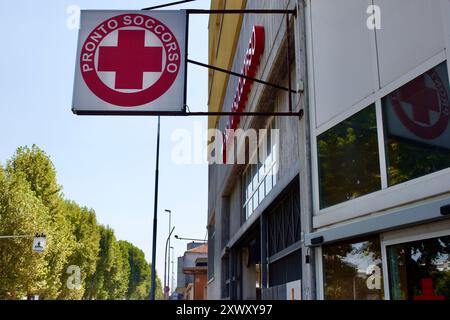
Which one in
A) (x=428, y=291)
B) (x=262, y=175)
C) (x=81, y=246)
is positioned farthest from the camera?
(x=81, y=246)

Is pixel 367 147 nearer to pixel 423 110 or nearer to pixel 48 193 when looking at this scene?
pixel 423 110

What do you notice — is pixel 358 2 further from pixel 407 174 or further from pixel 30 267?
pixel 30 267

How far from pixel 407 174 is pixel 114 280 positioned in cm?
6265

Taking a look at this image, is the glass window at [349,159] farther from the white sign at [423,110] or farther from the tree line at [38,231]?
the tree line at [38,231]

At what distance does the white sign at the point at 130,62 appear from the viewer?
7.96 metres

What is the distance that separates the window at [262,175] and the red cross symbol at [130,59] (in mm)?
4536

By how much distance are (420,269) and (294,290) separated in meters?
4.22

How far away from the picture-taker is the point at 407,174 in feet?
17.4

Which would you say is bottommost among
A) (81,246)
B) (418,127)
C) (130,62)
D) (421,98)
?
(418,127)

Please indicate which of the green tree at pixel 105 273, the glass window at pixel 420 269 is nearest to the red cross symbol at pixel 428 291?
the glass window at pixel 420 269

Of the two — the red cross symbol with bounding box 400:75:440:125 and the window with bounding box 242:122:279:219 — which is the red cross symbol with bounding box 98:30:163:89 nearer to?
the red cross symbol with bounding box 400:75:440:125

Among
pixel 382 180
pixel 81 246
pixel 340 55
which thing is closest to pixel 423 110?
pixel 382 180

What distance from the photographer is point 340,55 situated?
7.04m
